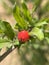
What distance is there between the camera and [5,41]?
419mm

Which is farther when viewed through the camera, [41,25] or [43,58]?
[43,58]

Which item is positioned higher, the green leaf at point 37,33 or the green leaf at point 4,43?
the green leaf at point 37,33

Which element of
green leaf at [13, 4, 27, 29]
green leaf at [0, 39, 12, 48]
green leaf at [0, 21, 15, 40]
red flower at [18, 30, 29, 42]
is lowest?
green leaf at [0, 39, 12, 48]

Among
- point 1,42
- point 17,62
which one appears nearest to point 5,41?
point 1,42

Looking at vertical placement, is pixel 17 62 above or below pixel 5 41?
below

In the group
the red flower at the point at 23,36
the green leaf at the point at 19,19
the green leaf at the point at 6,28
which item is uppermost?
the green leaf at the point at 19,19

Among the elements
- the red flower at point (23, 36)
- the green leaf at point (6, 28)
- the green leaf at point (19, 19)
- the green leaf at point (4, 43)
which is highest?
the green leaf at point (19, 19)

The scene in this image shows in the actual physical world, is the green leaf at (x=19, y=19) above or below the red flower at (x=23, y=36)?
above

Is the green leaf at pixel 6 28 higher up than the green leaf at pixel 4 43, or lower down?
higher up

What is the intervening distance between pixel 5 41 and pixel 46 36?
8 centimetres

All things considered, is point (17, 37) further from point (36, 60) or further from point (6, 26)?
point (36, 60)

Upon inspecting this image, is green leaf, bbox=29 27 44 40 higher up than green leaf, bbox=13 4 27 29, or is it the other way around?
green leaf, bbox=13 4 27 29

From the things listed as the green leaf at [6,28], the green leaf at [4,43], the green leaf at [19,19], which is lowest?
the green leaf at [4,43]

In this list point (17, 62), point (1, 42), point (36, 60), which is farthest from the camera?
point (17, 62)
